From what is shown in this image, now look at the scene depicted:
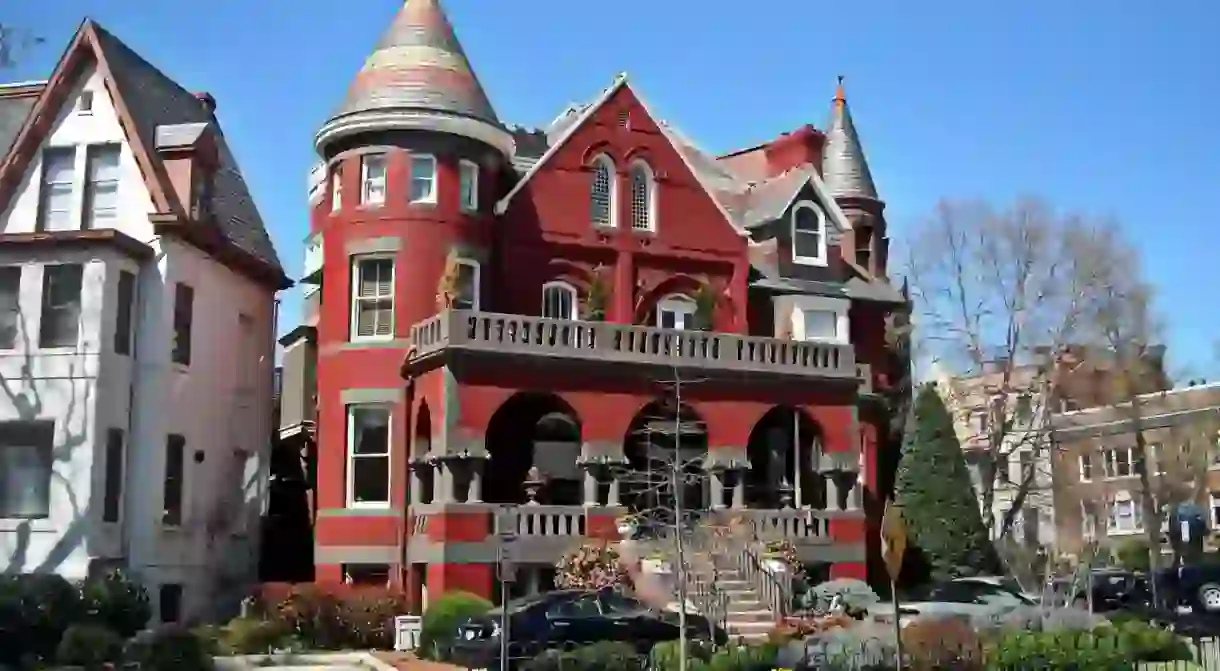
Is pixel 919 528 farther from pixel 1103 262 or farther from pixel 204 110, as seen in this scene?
pixel 204 110

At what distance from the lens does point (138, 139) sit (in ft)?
101

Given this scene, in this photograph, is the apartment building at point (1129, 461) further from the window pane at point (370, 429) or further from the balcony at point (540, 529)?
the window pane at point (370, 429)

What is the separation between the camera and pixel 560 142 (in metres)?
35.1

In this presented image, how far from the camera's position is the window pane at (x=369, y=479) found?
3162 centimetres

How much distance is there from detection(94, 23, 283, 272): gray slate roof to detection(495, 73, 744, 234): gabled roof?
264 inches

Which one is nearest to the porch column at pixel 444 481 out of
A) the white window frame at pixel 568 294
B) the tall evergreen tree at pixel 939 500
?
the white window frame at pixel 568 294

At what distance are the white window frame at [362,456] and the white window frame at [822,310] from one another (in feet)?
39.6

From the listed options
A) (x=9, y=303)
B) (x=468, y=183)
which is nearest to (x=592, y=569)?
(x=468, y=183)

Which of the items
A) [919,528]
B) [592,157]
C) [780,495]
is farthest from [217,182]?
[919,528]

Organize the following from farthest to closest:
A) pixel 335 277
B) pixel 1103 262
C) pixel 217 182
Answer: pixel 1103 262 → pixel 217 182 → pixel 335 277

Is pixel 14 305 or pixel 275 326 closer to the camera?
pixel 14 305

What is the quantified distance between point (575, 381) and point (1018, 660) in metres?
A: 13.0

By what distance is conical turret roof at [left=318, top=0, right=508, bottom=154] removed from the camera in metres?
32.4

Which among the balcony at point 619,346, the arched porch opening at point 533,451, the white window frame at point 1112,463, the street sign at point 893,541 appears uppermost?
the balcony at point 619,346
